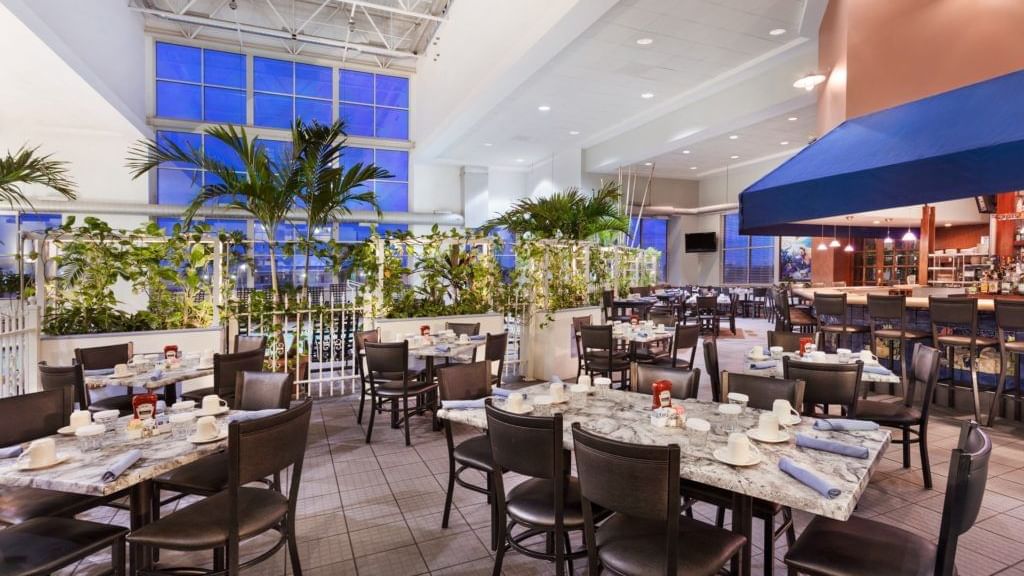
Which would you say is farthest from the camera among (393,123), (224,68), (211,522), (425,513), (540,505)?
(393,123)

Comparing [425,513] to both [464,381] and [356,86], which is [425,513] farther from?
[356,86]

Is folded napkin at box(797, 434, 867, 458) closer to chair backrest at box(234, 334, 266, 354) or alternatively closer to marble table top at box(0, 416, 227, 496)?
marble table top at box(0, 416, 227, 496)

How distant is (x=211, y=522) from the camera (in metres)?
2.04

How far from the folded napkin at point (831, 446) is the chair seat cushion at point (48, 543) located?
2562 millimetres

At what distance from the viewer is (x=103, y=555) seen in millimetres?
2654

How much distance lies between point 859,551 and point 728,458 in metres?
0.52

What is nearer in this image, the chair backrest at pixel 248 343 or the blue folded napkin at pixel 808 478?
the blue folded napkin at pixel 808 478

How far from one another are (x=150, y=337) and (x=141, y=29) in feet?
30.3

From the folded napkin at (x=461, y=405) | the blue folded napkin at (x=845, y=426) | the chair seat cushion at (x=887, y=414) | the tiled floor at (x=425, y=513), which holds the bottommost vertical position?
the tiled floor at (x=425, y=513)

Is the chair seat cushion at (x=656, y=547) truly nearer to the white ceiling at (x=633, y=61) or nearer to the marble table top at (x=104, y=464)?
the marble table top at (x=104, y=464)

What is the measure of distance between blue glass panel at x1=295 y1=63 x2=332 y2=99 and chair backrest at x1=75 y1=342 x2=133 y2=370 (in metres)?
10.5

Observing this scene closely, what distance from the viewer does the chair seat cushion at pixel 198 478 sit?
2391mm

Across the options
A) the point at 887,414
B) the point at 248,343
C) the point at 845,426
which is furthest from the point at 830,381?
the point at 248,343

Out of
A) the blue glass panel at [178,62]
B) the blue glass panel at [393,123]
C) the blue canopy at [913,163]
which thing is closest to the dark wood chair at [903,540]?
the blue canopy at [913,163]
